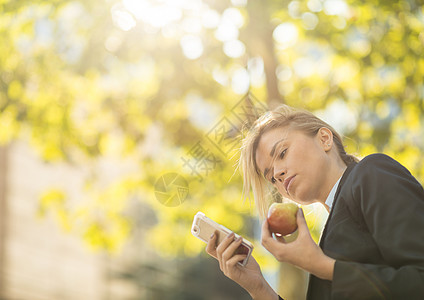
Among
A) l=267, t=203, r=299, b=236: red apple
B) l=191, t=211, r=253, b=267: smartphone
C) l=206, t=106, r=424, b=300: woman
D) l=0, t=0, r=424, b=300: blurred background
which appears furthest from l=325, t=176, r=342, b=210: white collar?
l=0, t=0, r=424, b=300: blurred background

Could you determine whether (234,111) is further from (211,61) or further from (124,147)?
(124,147)

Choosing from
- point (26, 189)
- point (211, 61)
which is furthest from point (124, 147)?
point (26, 189)

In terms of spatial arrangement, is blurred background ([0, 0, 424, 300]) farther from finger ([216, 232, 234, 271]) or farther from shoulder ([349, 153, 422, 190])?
shoulder ([349, 153, 422, 190])

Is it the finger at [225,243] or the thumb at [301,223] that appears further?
the finger at [225,243]

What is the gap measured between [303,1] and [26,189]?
56.9 ft

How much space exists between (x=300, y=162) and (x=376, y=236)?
1.58ft

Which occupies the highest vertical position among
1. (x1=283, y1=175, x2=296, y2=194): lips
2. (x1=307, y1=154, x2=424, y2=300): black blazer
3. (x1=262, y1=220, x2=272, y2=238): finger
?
(x1=283, y1=175, x2=296, y2=194): lips

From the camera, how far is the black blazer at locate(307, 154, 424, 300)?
4.48 feet

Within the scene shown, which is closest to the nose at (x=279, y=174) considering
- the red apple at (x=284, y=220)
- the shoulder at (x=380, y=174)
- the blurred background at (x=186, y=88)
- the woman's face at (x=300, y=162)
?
the woman's face at (x=300, y=162)

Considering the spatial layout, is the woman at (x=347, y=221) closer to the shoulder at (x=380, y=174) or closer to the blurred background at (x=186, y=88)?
the shoulder at (x=380, y=174)

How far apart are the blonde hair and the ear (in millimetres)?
21

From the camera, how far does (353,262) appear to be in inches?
56.4

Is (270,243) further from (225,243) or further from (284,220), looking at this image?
(225,243)

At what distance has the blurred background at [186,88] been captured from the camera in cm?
540
